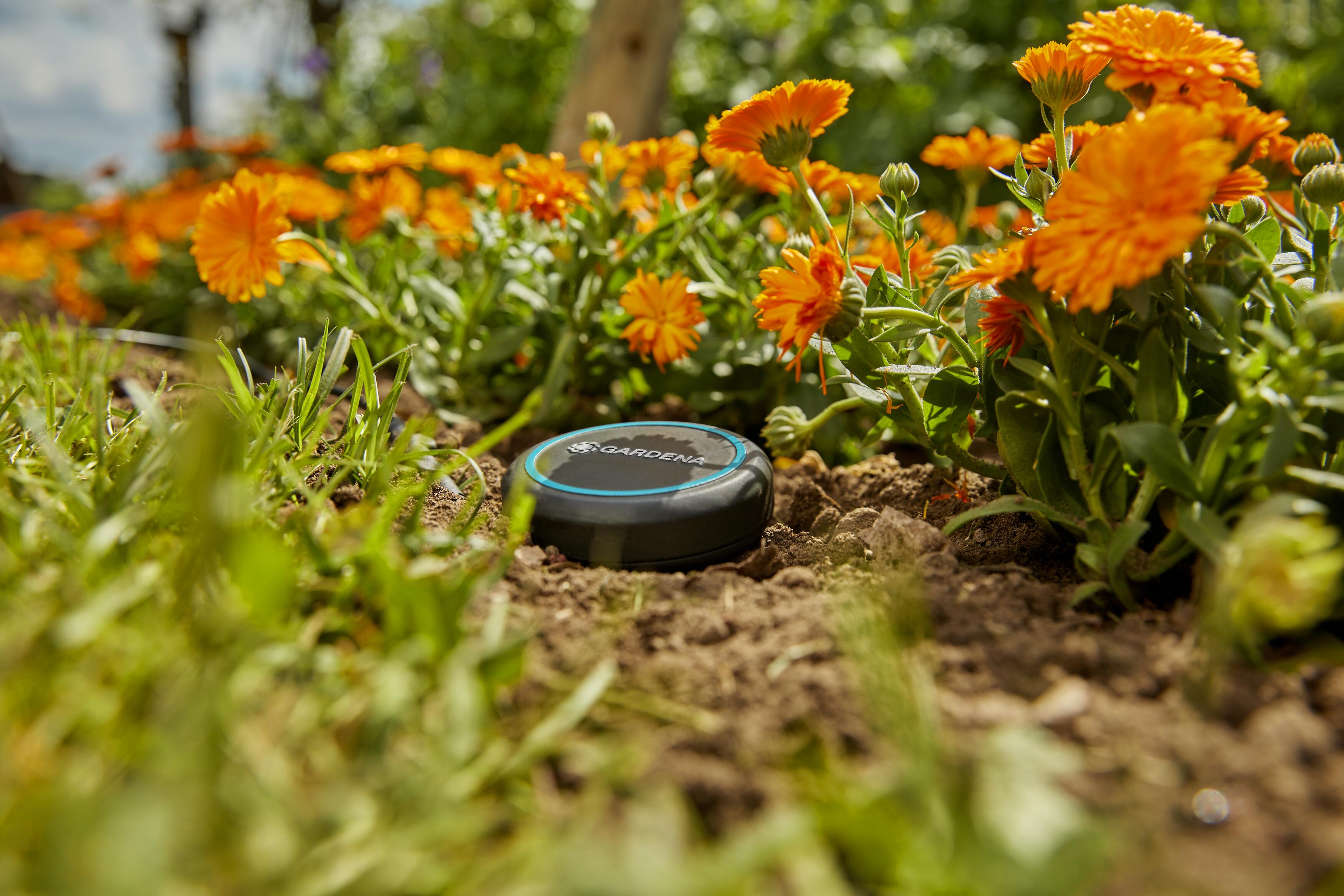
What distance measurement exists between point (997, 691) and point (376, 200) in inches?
77.9

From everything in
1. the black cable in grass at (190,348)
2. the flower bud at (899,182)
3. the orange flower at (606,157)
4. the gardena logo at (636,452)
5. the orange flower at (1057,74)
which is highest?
the orange flower at (1057,74)

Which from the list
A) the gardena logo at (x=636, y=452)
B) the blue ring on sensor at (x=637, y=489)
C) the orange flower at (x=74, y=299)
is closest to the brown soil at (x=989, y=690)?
the blue ring on sensor at (x=637, y=489)

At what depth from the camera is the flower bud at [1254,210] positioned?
1.20 m

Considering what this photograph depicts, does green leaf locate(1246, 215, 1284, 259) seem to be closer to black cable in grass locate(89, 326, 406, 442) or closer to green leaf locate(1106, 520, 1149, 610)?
green leaf locate(1106, 520, 1149, 610)

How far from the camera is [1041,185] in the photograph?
123 cm

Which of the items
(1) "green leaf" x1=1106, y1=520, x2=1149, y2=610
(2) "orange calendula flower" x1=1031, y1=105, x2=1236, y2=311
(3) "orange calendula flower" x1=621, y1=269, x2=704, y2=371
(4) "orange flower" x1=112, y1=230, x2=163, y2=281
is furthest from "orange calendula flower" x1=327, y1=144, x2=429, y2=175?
(1) "green leaf" x1=1106, y1=520, x2=1149, y2=610

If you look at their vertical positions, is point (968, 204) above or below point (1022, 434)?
above

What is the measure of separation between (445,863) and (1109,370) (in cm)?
97

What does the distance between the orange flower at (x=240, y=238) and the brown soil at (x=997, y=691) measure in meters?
0.73

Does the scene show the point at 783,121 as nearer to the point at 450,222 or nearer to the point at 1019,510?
the point at 1019,510

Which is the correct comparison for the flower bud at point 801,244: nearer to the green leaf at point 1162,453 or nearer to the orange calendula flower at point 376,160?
the green leaf at point 1162,453

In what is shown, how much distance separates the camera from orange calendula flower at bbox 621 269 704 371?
5.61 ft

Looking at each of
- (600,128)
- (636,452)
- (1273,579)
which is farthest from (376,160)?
(1273,579)

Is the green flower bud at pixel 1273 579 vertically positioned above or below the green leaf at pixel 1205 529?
above
